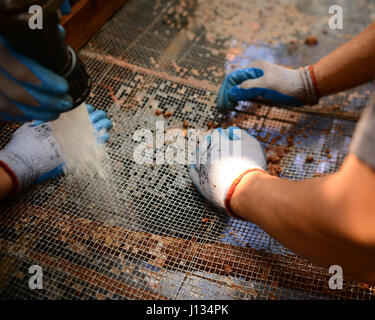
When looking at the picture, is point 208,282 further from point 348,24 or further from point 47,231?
point 348,24

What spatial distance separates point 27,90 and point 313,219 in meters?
0.87

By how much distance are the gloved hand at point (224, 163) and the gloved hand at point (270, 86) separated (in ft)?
0.77

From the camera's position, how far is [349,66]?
1.51m

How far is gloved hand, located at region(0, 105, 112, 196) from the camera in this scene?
4.22ft

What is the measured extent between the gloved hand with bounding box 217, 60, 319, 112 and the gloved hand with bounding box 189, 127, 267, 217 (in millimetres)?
235

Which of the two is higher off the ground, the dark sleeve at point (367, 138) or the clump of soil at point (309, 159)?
the dark sleeve at point (367, 138)

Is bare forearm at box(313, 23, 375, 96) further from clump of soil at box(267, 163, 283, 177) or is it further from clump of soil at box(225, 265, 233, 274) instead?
clump of soil at box(225, 265, 233, 274)

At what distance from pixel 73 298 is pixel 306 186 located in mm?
798

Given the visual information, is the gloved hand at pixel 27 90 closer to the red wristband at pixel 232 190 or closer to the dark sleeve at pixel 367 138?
the red wristband at pixel 232 190

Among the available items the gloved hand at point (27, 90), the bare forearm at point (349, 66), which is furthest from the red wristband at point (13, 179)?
the bare forearm at point (349, 66)

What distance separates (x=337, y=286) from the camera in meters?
1.12

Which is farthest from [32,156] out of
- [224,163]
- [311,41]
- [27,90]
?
[311,41]

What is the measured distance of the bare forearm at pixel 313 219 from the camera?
727 millimetres

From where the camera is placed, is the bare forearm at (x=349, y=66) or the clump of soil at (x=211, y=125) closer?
the bare forearm at (x=349, y=66)
